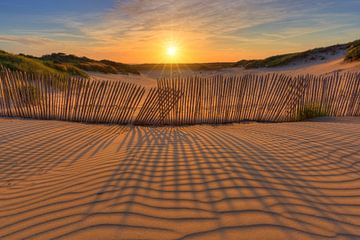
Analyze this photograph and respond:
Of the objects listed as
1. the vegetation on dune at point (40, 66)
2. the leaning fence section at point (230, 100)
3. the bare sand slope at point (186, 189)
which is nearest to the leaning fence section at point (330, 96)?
the leaning fence section at point (230, 100)

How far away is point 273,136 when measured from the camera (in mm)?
5648

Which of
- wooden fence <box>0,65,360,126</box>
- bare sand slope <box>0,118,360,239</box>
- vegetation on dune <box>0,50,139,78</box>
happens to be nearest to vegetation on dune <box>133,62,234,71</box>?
vegetation on dune <box>0,50,139,78</box>

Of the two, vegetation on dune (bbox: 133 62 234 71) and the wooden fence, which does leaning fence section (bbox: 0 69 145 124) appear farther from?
vegetation on dune (bbox: 133 62 234 71)

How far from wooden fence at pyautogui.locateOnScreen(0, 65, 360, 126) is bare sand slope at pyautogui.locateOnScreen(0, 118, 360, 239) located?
3450mm

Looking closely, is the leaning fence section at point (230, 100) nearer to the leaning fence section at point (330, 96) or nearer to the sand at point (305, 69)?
the leaning fence section at point (330, 96)

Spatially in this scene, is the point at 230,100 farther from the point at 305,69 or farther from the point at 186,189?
the point at 305,69

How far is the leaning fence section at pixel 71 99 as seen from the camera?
346 inches

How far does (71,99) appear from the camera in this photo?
8906mm

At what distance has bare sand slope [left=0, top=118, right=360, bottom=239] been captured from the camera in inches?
91.7

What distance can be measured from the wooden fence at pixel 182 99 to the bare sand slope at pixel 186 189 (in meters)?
3.45

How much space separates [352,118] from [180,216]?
28.2 feet

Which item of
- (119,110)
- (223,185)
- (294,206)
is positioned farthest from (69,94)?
(294,206)

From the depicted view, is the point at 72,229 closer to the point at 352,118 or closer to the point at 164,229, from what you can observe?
the point at 164,229

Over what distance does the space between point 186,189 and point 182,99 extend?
19.4 ft
